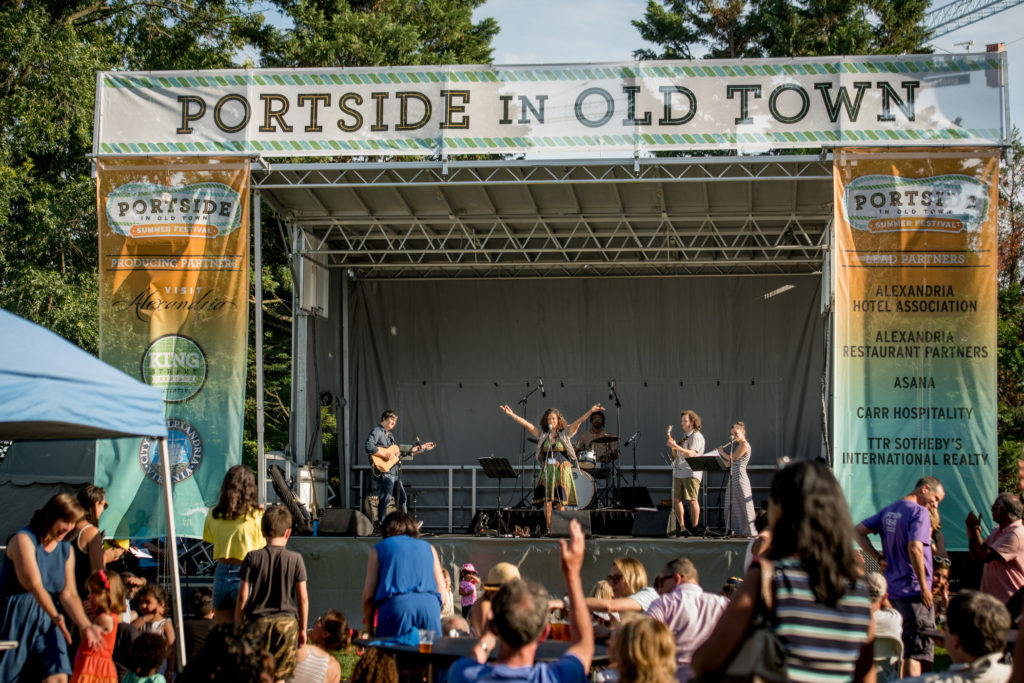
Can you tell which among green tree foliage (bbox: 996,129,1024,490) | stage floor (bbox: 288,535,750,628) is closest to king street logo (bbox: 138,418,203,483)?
stage floor (bbox: 288,535,750,628)

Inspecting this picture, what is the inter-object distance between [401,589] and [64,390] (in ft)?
6.32

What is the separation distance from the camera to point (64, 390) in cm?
485

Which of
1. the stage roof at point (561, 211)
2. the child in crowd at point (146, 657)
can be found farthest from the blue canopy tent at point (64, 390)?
the stage roof at point (561, 211)

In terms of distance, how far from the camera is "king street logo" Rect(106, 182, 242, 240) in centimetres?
1030

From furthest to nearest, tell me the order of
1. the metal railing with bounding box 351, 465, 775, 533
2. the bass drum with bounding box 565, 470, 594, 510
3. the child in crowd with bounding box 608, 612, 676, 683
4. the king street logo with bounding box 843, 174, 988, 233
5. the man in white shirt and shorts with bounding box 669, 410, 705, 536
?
the metal railing with bounding box 351, 465, 775, 533
the bass drum with bounding box 565, 470, 594, 510
the man in white shirt and shorts with bounding box 669, 410, 705, 536
the king street logo with bounding box 843, 174, 988, 233
the child in crowd with bounding box 608, 612, 676, 683

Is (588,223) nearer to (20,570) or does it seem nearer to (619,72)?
(619,72)

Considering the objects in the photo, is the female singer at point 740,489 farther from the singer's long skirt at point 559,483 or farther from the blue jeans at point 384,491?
the blue jeans at point 384,491

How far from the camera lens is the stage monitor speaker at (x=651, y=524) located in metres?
11.4

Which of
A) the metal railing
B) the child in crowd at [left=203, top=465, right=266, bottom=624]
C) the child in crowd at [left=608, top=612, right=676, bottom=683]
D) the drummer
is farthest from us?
the metal railing

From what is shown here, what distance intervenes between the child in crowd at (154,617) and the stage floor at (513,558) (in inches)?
148

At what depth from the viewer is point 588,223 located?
13.3 meters

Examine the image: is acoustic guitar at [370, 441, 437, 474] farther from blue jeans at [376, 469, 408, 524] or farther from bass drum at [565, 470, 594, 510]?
bass drum at [565, 470, 594, 510]

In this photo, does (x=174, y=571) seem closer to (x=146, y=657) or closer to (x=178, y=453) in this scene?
(x=146, y=657)

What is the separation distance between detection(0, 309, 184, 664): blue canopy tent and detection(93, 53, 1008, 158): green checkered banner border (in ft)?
17.7
